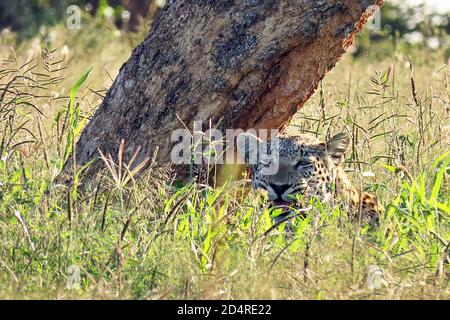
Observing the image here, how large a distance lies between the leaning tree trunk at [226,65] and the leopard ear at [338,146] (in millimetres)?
284

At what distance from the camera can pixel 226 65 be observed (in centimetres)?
683

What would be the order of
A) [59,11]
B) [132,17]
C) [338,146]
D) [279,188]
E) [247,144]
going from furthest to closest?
1. [132,17]
2. [59,11]
3. [338,146]
4. [247,144]
5. [279,188]

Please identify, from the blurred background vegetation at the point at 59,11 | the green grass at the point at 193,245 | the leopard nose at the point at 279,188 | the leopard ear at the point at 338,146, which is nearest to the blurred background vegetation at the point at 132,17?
the blurred background vegetation at the point at 59,11

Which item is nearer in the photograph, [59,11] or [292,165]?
[292,165]

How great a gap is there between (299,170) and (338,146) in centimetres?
30

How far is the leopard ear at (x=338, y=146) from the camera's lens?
6.98 metres

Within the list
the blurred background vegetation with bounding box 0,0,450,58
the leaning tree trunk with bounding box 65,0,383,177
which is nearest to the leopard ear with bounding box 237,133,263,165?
the leaning tree trunk with bounding box 65,0,383,177

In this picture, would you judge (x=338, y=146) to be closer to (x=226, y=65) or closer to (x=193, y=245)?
(x=226, y=65)

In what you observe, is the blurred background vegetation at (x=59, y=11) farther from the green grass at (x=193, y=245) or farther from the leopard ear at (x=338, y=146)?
the green grass at (x=193, y=245)

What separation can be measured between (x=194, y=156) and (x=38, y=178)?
81cm

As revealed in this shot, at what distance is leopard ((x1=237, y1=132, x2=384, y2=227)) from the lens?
675cm

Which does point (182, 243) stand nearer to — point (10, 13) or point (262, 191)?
point (262, 191)

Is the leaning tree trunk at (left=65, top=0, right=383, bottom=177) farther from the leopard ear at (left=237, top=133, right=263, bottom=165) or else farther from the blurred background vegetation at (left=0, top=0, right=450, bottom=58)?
the blurred background vegetation at (left=0, top=0, right=450, bottom=58)

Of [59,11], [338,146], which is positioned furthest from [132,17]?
[338,146]
